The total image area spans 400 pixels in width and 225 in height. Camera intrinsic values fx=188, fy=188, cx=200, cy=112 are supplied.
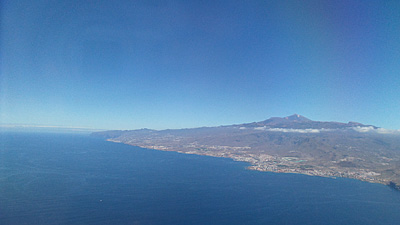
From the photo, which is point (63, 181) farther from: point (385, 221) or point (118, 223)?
point (385, 221)

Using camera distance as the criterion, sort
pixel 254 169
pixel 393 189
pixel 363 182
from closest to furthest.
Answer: pixel 393 189
pixel 363 182
pixel 254 169

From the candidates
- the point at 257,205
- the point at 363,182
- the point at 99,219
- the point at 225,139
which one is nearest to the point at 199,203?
the point at 257,205

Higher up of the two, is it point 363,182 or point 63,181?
point 63,181

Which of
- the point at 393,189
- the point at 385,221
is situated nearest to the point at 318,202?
the point at 385,221

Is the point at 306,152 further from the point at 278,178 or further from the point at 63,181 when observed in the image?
the point at 63,181

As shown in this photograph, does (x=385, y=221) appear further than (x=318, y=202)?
No

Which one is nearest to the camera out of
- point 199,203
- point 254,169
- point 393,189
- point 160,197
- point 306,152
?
point 199,203
